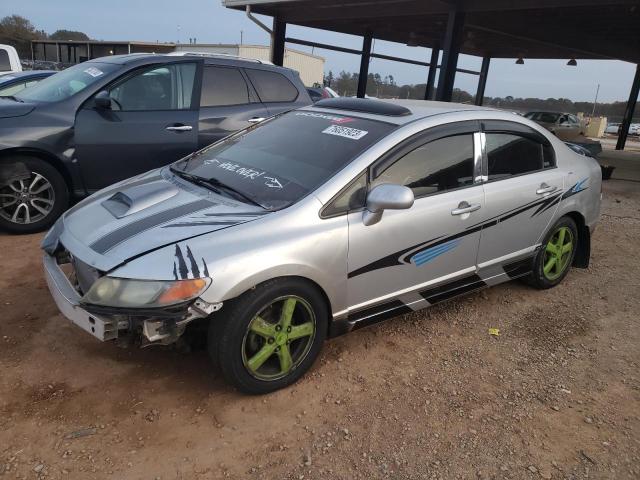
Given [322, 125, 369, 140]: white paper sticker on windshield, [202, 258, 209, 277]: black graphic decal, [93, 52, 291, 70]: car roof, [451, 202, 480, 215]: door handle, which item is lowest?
[202, 258, 209, 277]: black graphic decal

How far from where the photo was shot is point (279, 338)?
264 centimetres

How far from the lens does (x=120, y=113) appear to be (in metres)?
4.95

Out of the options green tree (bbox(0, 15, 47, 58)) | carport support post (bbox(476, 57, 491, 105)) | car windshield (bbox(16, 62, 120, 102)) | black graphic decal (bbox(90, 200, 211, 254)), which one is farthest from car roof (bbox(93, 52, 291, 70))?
green tree (bbox(0, 15, 47, 58))

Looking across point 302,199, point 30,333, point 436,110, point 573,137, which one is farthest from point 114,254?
point 573,137

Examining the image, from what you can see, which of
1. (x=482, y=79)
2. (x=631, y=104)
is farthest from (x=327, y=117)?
(x=482, y=79)

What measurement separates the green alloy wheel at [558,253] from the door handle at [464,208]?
3.84 ft

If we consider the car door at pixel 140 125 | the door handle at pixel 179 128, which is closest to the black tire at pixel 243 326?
the car door at pixel 140 125

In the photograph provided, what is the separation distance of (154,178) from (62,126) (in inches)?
75.0

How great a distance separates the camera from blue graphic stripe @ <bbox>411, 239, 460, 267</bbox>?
3.13 m

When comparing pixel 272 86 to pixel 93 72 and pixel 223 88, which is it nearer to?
pixel 223 88

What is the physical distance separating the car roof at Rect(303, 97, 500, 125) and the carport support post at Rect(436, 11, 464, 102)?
27.4 ft

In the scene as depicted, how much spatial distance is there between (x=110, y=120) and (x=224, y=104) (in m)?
1.22

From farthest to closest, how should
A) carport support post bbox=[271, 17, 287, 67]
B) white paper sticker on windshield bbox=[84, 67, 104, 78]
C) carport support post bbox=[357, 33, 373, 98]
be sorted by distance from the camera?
carport support post bbox=[357, 33, 373, 98], carport support post bbox=[271, 17, 287, 67], white paper sticker on windshield bbox=[84, 67, 104, 78]

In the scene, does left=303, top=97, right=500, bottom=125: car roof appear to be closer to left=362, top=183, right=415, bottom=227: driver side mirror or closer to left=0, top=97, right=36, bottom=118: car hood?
left=362, top=183, right=415, bottom=227: driver side mirror
